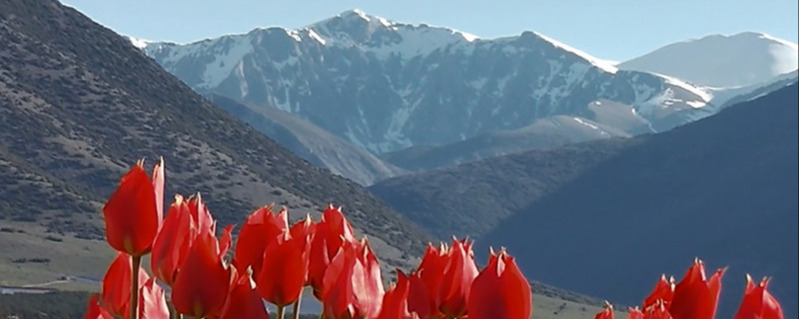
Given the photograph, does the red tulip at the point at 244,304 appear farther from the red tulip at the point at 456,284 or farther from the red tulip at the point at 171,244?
the red tulip at the point at 456,284

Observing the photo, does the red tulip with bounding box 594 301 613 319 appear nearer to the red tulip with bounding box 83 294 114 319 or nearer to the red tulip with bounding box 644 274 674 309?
the red tulip with bounding box 644 274 674 309

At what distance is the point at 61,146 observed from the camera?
3201 inches

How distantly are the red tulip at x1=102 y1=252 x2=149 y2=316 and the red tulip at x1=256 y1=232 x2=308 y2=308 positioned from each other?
30 cm

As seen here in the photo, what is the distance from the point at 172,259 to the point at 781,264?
184004mm

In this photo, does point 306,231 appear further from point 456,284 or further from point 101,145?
point 101,145

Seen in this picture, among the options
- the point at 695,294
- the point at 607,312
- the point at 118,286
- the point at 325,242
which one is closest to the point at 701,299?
the point at 695,294

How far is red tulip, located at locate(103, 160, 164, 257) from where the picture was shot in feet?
6.63

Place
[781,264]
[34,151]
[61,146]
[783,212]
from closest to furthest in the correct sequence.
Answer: [34,151]
[61,146]
[781,264]
[783,212]

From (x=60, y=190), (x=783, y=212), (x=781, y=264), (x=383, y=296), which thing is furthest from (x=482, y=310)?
(x=783, y=212)

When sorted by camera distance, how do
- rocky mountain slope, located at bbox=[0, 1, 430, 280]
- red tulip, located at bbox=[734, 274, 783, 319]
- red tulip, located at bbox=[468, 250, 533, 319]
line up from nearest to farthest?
red tulip, located at bbox=[468, 250, 533, 319] < red tulip, located at bbox=[734, 274, 783, 319] < rocky mountain slope, located at bbox=[0, 1, 430, 280]

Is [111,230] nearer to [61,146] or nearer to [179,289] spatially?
[179,289]

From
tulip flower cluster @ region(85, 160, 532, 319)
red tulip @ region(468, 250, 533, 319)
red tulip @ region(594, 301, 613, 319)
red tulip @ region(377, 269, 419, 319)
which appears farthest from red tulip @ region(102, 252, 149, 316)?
red tulip @ region(594, 301, 613, 319)

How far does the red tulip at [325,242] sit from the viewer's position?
7.60 feet

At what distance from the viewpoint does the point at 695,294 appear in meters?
2.23
